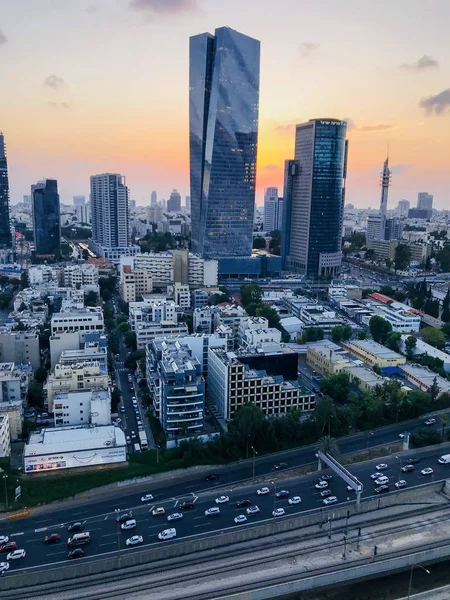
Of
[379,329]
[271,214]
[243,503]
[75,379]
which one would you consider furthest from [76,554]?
[271,214]

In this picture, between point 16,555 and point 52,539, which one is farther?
point 52,539

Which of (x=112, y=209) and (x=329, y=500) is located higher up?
(x=112, y=209)

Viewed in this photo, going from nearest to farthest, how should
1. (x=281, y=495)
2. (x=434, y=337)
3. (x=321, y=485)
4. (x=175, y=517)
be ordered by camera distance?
1. (x=175, y=517)
2. (x=281, y=495)
3. (x=321, y=485)
4. (x=434, y=337)

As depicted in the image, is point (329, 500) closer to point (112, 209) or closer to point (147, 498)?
point (147, 498)

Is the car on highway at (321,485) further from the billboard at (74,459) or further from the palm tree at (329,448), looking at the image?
the billboard at (74,459)

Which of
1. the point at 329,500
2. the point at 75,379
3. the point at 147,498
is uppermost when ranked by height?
the point at 75,379

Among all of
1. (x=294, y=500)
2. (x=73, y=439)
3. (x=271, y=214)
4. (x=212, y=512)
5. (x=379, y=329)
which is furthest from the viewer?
(x=271, y=214)

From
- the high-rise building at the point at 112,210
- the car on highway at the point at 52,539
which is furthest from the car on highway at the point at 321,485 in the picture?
the high-rise building at the point at 112,210
